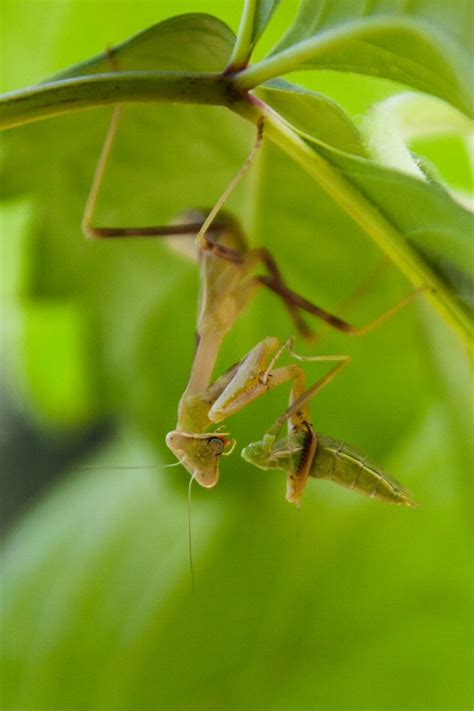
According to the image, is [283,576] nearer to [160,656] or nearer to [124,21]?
[160,656]

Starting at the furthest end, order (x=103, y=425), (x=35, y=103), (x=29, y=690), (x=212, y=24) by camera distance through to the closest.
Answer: (x=103, y=425)
(x=29, y=690)
(x=212, y=24)
(x=35, y=103)

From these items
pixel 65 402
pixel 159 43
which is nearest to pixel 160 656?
pixel 65 402

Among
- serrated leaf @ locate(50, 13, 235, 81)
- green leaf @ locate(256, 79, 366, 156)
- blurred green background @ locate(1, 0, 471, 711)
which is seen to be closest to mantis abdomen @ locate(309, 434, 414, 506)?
blurred green background @ locate(1, 0, 471, 711)

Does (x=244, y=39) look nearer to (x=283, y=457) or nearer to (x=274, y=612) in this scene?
(x=283, y=457)

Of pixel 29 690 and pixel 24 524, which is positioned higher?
pixel 24 524

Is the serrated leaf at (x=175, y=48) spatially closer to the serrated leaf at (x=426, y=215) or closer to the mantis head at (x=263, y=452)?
the serrated leaf at (x=426, y=215)

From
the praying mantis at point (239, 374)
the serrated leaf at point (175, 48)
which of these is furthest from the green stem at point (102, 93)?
the praying mantis at point (239, 374)

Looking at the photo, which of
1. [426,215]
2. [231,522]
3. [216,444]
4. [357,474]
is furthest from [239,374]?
[426,215]

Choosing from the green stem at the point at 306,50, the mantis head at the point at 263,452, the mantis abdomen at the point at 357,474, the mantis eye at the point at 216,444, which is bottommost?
the mantis abdomen at the point at 357,474
